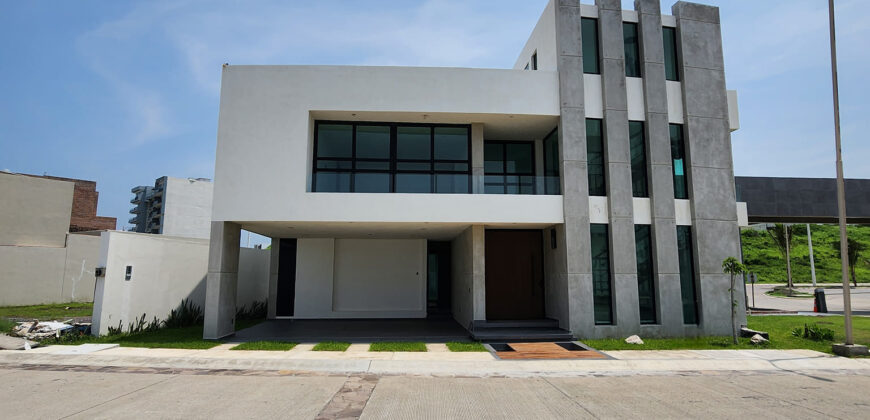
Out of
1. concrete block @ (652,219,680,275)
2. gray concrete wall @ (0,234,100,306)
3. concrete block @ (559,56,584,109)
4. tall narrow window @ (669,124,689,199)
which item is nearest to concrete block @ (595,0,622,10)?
concrete block @ (559,56,584,109)

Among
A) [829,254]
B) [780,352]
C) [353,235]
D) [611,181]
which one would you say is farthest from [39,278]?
[829,254]

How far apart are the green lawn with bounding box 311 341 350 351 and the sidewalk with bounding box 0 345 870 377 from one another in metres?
0.58

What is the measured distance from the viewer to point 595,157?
1237 centimetres

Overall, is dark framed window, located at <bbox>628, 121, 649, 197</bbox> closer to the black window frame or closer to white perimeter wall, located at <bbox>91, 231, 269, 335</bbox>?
the black window frame

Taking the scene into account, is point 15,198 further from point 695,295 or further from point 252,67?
point 695,295

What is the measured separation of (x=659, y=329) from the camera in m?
11.9

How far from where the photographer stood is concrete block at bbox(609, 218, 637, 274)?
11883 millimetres

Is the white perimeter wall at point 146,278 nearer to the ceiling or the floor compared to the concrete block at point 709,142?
nearer to the floor

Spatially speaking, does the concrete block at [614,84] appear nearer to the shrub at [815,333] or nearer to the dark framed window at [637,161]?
the dark framed window at [637,161]

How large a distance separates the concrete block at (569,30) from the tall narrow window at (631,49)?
1485 millimetres

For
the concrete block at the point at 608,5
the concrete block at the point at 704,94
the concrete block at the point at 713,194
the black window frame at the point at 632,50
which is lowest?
the concrete block at the point at 713,194

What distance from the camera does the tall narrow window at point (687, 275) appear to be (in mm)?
12234

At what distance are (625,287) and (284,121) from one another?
9.77 meters

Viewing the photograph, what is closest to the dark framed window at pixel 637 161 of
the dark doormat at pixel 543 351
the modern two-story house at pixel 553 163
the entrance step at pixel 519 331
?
the modern two-story house at pixel 553 163
